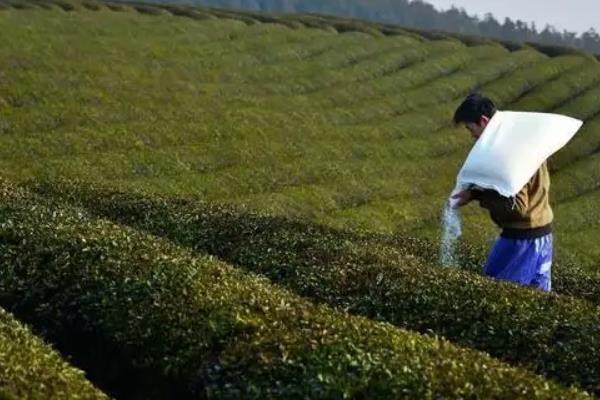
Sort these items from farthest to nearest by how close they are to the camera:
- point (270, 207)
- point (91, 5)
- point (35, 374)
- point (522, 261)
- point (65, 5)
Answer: point (91, 5), point (65, 5), point (270, 207), point (522, 261), point (35, 374)

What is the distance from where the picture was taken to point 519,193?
15219mm

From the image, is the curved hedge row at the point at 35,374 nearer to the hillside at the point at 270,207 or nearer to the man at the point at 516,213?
the hillside at the point at 270,207

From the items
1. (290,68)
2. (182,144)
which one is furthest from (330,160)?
(290,68)

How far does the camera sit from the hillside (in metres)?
12.3

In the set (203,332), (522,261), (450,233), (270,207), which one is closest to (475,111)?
(522,261)

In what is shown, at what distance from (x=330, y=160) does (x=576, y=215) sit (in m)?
13.2

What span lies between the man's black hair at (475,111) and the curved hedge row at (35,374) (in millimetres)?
7178

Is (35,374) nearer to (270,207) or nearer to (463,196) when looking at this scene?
(463,196)

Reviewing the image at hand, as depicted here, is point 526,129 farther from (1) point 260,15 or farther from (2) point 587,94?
(1) point 260,15

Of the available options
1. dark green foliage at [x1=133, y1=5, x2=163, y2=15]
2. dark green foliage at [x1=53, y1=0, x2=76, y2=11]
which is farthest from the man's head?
dark green foliage at [x1=133, y1=5, x2=163, y2=15]

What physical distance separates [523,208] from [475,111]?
1.69m

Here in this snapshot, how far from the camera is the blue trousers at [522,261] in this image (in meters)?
15.7

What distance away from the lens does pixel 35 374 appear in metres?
10.9

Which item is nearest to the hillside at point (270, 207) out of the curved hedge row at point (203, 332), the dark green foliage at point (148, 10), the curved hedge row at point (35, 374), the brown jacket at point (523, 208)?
the curved hedge row at point (203, 332)
